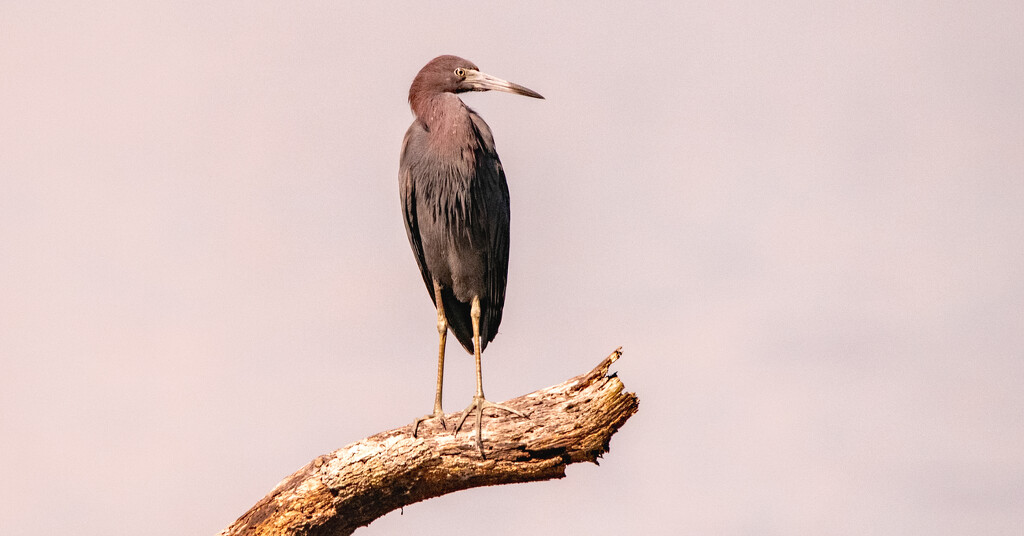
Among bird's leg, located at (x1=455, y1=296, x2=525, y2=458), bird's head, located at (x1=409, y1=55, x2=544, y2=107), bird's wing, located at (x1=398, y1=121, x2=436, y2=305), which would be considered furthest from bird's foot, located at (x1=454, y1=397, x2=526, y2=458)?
bird's head, located at (x1=409, y1=55, x2=544, y2=107)

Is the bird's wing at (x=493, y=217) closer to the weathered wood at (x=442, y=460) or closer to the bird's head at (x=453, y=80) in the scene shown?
the bird's head at (x=453, y=80)

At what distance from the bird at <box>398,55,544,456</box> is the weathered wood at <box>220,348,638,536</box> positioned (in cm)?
112

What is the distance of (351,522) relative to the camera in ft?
21.8

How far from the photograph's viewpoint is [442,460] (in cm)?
653

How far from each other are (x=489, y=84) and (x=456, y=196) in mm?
1078

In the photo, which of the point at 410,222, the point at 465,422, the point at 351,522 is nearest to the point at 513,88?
the point at 410,222

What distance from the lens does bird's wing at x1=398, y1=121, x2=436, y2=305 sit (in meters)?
8.14

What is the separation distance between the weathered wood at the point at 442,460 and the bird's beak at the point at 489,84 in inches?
113

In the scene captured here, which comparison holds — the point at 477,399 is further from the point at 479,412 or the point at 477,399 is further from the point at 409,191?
the point at 409,191

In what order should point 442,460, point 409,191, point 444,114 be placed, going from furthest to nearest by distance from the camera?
point 409,191 → point 444,114 → point 442,460

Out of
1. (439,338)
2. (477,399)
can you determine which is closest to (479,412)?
(477,399)

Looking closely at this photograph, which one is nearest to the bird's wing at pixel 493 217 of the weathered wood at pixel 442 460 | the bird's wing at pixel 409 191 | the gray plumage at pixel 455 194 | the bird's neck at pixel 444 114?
the gray plumage at pixel 455 194

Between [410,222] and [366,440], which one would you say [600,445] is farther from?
[410,222]

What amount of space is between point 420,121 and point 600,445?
3.19 m
